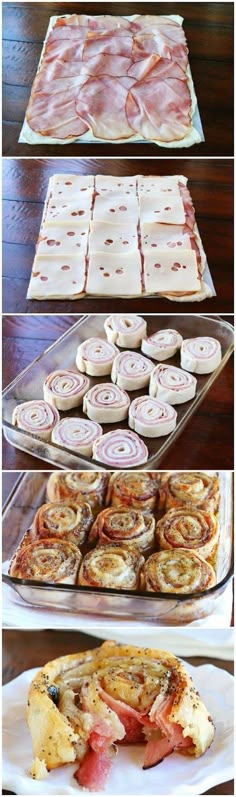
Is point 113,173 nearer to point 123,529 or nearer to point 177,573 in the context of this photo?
Answer: point 123,529

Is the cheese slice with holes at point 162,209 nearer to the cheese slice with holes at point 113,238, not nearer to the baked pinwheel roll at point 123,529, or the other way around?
the cheese slice with holes at point 113,238

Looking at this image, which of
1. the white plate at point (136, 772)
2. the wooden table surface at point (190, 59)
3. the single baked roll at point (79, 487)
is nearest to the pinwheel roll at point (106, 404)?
the single baked roll at point (79, 487)

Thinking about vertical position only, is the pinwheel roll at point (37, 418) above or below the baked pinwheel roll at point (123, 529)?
above

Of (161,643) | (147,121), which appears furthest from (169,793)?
(147,121)

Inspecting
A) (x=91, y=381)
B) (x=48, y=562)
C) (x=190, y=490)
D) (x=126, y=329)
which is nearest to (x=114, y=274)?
(x=126, y=329)

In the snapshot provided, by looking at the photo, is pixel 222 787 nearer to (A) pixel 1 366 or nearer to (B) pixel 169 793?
(B) pixel 169 793

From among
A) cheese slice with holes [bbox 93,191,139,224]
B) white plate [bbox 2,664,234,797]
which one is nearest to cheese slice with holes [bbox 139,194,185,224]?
cheese slice with holes [bbox 93,191,139,224]
